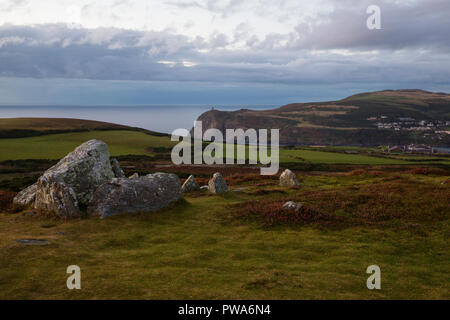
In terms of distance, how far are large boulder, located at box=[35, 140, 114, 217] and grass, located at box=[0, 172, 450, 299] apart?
1.33 meters

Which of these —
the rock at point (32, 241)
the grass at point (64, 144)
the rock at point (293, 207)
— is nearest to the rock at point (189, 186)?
the rock at point (293, 207)

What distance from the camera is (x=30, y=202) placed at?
28.6m

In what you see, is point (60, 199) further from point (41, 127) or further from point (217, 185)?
point (41, 127)

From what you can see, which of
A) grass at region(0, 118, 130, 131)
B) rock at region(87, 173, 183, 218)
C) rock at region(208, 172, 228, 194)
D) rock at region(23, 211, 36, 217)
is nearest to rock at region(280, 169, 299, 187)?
rock at region(208, 172, 228, 194)

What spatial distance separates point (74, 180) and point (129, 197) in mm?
4572

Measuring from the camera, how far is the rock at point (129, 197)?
25.2m

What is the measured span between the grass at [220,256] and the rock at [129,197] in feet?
2.82

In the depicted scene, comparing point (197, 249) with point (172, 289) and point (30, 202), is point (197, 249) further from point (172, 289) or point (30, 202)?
point (30, 202)

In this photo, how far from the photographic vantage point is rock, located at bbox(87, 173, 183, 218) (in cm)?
2523


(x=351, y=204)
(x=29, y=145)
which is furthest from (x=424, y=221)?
(x=29, y=145)

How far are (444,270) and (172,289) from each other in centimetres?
1303
